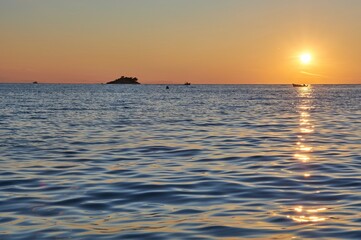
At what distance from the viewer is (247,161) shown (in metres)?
21.0

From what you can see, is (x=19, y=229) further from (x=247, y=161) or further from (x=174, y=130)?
(x=174, y=130)

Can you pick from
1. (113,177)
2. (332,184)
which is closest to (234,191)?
(332,184)

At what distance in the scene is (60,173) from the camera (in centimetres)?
1827

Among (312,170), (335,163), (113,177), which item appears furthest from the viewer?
(335,163)

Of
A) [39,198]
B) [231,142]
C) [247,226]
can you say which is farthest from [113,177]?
[231,142]

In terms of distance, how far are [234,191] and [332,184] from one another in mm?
3026

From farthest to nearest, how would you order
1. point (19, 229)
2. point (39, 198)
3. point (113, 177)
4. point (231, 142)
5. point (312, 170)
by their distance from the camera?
point (231, 142)
point (312, 170)
point (113, 177)
point (39, 198)
point (19, 229)

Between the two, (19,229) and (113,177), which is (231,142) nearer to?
(113,177)

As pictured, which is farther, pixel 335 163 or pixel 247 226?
pixel 335 163

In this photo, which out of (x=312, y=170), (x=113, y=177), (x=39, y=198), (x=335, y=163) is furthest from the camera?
(x=335, y=163)

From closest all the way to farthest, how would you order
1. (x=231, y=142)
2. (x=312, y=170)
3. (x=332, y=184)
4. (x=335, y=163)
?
(x=332, y=184), (x=312, y=170), (x=335, y=163), (x=231, y=142)

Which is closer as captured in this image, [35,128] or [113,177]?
[113,177]

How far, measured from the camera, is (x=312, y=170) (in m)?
18.6

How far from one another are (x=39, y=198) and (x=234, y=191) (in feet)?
16.0
